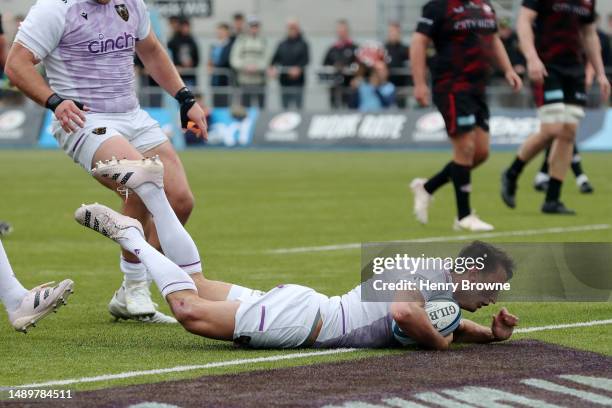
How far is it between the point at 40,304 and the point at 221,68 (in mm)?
22554

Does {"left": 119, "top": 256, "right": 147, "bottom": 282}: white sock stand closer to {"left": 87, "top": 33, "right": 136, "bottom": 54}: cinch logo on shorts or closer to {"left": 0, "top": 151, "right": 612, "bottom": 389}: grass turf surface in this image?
{"left": 0, "top": 151, "right": 612, "bottom": 389}: grass turf surface

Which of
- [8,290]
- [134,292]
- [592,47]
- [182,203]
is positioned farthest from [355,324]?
[592,47]

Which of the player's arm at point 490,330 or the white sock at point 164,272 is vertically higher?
the white sock at point 164,272

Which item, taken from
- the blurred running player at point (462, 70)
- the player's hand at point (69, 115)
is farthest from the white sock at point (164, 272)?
the blurred running player at point (462, 70)

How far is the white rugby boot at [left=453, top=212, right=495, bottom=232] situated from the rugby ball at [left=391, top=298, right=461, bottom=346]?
19.4 feet

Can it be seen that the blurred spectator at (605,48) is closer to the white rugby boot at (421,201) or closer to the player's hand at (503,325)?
the white rugby boot at (421,201)

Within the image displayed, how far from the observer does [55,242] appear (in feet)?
39.4

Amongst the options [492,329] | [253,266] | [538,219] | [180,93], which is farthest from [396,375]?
[538,219]

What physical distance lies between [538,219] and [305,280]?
4795mm

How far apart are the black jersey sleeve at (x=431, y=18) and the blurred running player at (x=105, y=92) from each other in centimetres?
478

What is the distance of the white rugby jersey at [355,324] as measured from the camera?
661 cm

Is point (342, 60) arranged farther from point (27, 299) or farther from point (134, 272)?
point (27, 299)

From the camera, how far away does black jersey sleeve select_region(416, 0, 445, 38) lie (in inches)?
486

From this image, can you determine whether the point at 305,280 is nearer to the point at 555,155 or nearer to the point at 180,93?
the point at 180,93
